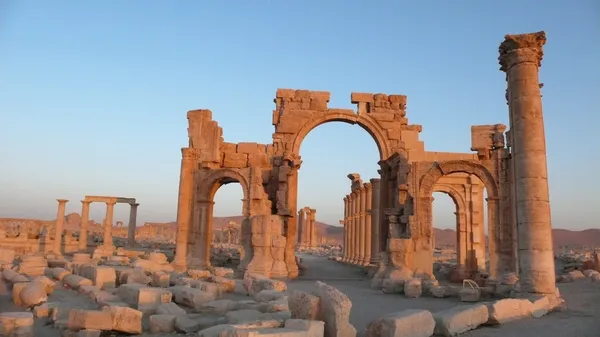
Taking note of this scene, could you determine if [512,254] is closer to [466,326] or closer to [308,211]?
[466,326]

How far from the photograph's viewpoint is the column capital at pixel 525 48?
10.6 m

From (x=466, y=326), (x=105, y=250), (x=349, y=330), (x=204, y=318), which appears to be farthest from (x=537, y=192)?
(x=105, y=250)

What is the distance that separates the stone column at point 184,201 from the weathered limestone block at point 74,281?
7.52m

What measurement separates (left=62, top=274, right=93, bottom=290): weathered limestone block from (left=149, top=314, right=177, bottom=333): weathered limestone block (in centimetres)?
443

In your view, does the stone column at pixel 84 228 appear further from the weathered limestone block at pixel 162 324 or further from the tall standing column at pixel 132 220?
the weathered limestone block at pixel 162 324

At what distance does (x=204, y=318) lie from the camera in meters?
7.64

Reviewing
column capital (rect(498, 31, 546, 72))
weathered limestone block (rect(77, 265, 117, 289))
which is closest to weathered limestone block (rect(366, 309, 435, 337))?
Result: weathered limestone block (rect(77, 265, 117, 289))

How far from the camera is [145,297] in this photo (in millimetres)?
8031

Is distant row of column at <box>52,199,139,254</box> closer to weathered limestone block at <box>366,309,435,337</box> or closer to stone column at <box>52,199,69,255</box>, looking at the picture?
stone column at <box>52,199,69,255</box>

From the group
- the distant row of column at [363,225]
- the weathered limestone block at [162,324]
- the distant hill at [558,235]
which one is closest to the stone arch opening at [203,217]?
the distant row of column at [363,225]

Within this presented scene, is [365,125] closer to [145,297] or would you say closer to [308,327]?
[145,297]

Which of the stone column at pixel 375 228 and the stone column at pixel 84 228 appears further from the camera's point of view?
the stone column at pixel 84 228

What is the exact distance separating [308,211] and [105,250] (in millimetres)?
24411

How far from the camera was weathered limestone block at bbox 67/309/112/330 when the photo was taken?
22.4ft
